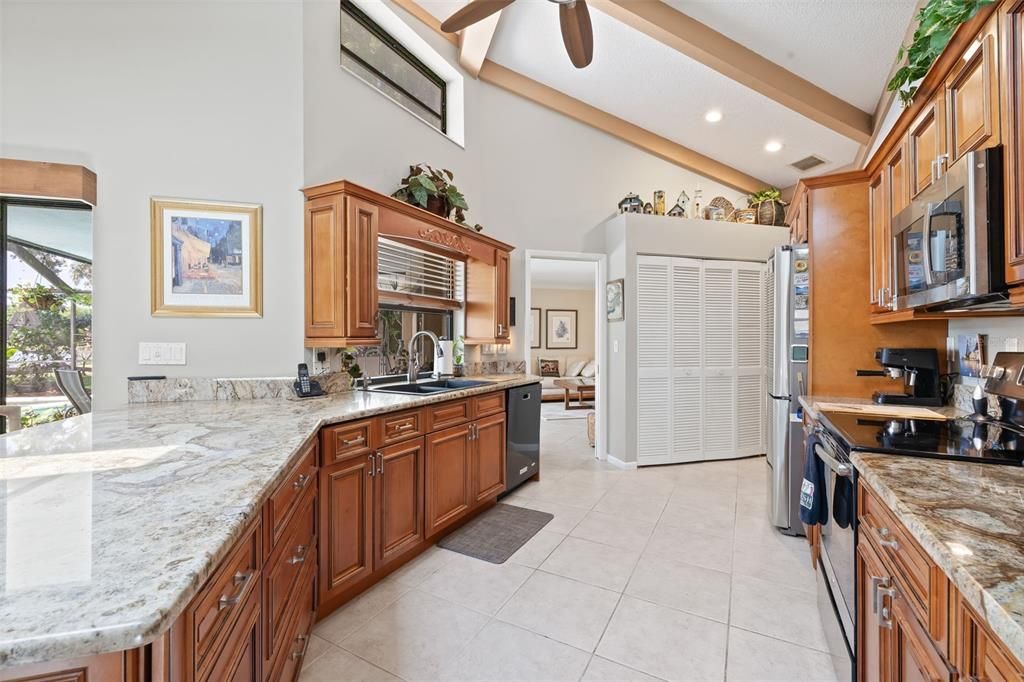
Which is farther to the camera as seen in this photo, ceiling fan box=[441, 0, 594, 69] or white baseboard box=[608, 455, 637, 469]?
white baseboard box=[608, 455, 637, 469]

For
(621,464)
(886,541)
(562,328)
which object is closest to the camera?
(886,541)

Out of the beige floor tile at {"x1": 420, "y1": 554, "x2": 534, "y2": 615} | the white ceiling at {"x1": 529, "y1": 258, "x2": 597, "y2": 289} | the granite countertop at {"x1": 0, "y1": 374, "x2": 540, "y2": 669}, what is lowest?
the beige floor tile at {"x1": 420, "y1": 554, "x2": 534, "y2": 615}

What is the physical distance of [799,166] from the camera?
4824 mm

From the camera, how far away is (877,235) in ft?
8.05

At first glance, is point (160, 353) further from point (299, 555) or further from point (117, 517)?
point (117, 517)

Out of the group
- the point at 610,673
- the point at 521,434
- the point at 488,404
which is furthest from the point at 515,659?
the point at 521,434

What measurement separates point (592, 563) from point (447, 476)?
956 mm

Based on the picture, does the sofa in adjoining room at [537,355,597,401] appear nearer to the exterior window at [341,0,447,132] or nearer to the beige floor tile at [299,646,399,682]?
the exterior window at [341,0,447,132]

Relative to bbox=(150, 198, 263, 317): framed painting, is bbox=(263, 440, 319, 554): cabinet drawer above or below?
below

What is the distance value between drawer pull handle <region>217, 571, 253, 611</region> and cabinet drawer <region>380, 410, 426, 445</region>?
1.18 m

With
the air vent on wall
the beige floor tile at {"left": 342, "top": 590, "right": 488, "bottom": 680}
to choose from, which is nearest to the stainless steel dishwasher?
the beige floor tile at {"left": 342, "top": 590, "right": 488, "bottom": 680}

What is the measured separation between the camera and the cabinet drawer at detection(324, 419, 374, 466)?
1.93m

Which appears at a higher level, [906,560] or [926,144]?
[926,144]

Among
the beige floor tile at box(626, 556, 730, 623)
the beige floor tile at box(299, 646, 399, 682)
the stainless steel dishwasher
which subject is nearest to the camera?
the beige floor tile at box(299, 646, 399, 682)
